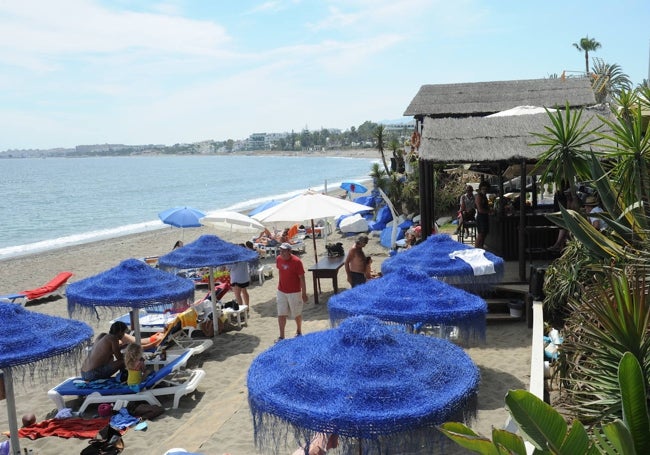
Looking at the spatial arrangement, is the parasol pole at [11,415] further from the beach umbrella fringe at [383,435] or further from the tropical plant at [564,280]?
the tropical plant at [564,280]

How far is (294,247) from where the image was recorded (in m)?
19.5

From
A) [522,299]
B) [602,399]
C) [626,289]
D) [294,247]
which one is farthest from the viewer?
[294,247]

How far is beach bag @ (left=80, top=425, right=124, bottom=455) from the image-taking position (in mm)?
6471

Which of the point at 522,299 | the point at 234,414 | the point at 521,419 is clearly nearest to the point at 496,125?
the point at 522,299

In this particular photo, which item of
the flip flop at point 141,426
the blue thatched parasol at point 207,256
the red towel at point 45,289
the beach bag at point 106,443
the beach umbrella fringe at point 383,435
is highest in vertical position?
the blue thatched parasol at point 207,256

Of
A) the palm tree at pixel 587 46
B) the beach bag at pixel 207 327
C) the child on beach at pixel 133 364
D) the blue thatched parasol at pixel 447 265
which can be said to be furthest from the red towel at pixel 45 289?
the palm tree at pixel 587 46

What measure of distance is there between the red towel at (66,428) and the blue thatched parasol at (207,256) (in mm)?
3317

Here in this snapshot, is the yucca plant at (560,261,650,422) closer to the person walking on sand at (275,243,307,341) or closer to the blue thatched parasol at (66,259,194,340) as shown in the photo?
the person walking on sand at (275,243,307,341)

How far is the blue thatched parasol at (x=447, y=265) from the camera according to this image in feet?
28.3

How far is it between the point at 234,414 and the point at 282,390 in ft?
11.3

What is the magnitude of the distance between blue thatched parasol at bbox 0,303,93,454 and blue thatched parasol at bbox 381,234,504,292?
4.26m

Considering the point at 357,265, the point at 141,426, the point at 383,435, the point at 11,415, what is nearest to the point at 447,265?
the point at 357,265

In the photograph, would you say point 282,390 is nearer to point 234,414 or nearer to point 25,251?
point 234,414

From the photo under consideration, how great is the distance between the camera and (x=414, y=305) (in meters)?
6.61
